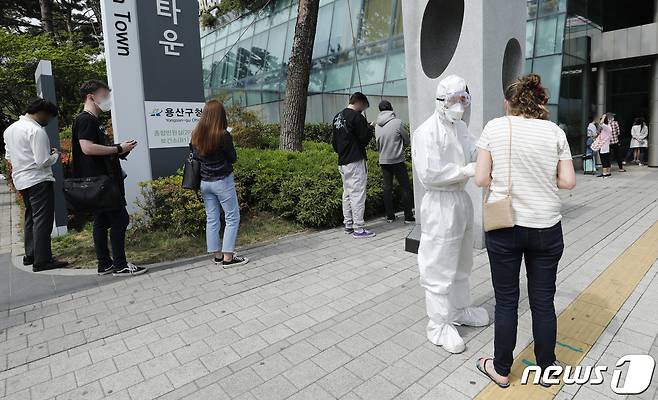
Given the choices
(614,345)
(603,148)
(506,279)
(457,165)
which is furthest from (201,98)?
(603,148)

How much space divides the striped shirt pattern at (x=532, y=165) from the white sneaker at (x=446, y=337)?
40.2 inches

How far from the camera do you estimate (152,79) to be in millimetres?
5809

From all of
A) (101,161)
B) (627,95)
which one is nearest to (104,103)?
(101,161)

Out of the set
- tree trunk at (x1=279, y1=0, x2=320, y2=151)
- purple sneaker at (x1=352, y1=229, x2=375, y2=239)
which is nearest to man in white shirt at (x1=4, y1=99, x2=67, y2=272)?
purple sneaker at (x1=352, y1=229, x2=375, y2=239)

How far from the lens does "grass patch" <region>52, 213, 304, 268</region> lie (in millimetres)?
5246

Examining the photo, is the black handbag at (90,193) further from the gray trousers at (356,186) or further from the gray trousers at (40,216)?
the gray trousers at (356,186)

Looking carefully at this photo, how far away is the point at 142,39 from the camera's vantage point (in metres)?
5.72

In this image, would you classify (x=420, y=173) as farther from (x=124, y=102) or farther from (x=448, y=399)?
(x=124, y=102)

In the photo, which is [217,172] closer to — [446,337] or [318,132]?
[446,337]

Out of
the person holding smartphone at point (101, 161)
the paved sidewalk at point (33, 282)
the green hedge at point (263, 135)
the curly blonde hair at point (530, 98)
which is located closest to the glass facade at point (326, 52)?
the green hedge at point (263, 135)

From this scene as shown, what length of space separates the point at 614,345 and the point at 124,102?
19.0 feet

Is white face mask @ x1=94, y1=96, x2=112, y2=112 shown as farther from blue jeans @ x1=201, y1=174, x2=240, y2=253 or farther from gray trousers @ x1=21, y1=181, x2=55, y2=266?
blue jeans @ x1=201, y1=174, x2=240, y2=253

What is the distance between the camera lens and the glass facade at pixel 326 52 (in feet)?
45.9

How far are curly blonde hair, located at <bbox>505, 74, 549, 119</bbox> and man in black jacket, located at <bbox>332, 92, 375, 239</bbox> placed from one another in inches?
135
